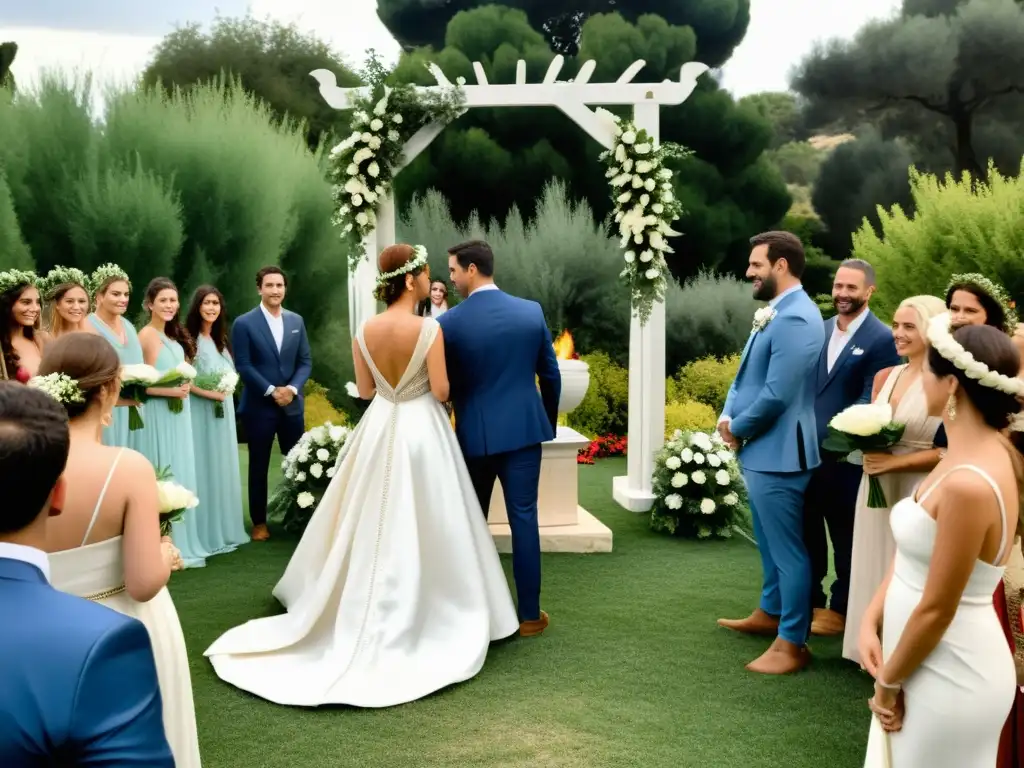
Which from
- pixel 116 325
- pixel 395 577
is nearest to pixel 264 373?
pixel 116 325

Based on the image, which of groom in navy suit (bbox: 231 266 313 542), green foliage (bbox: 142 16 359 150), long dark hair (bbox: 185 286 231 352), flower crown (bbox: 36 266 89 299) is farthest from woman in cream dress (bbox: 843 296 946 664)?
green foliage (bbox: 142 16 359 150)

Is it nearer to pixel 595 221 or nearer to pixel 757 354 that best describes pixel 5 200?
pixel 595 221

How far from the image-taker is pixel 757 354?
4.67 metres

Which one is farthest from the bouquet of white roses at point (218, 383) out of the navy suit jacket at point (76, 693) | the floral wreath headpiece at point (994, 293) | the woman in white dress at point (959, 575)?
the navy suit jacket at point (76, 693)

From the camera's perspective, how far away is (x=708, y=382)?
12.8 metres

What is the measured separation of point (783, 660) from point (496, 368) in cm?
197

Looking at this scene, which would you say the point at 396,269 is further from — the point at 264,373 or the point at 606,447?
the point at 606,447

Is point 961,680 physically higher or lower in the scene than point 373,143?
lower

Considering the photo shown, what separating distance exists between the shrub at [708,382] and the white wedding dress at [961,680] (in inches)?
408

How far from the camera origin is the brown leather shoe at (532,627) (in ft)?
17.2

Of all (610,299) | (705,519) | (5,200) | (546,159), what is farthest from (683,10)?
(705,519)

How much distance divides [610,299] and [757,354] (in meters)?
9.09

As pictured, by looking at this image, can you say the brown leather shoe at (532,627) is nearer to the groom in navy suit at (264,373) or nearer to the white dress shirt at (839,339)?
the white dress shirt at (839,339)

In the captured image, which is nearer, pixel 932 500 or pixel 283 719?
pixel 932 500
